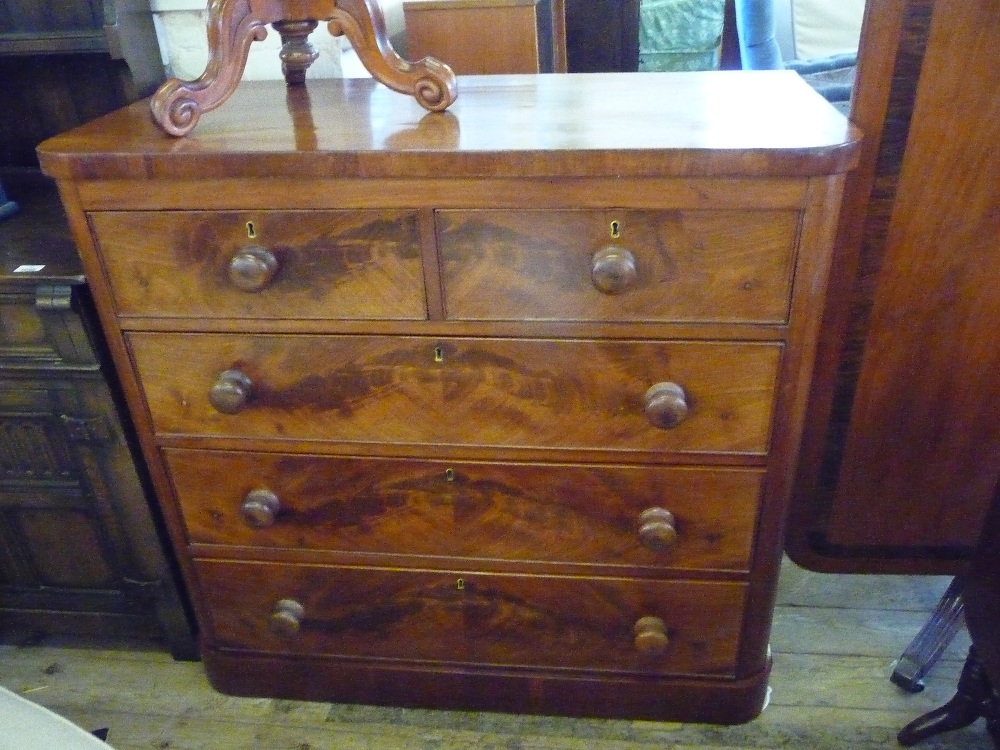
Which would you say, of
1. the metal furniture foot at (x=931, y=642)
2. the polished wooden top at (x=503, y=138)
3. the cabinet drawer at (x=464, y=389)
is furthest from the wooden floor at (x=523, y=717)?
the polished wooden top at (x=503, y=138)

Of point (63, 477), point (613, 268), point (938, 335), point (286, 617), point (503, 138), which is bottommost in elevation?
point (286, 617)

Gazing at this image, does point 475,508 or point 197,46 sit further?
point 197,46

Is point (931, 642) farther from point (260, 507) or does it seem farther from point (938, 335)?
point (260, 507)

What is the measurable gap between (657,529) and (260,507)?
56 cm

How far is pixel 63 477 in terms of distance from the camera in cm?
129

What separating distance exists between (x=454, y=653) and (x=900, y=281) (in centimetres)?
Result: 90

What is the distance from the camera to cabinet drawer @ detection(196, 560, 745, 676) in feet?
3.90

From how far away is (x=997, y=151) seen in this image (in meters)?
1.11

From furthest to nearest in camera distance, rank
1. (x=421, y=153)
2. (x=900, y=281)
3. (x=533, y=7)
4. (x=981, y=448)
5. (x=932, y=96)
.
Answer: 1. (x=533, y=7)
2. (x=981, y=448)
3. (x=900, y=281)
4. (x=932, y=96)
5. (x=421, y=153)

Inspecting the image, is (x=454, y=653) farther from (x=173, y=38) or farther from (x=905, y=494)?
(x=173, y=38)

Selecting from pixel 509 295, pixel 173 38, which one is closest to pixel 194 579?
pixel 509 295

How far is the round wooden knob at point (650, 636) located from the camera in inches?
46.2

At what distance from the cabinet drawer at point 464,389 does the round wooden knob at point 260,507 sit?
3.9 inches

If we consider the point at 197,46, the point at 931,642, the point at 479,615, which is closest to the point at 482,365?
the point at 479,615
